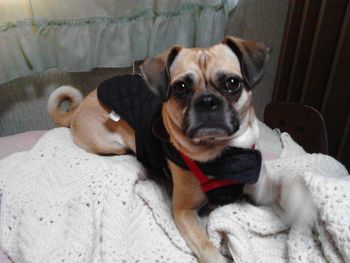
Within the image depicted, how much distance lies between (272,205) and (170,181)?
39 cm

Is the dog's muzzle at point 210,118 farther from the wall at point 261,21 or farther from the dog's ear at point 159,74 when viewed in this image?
the wall at point 261,21

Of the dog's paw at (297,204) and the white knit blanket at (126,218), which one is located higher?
the dog's paw at (297,204)

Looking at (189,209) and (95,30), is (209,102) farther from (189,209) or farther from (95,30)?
(95,30)

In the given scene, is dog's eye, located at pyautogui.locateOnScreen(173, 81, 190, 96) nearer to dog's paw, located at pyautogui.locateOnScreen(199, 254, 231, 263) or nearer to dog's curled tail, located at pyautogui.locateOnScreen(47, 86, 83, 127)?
dog's paw, located at pyautogui.locateOnScreen(199, 254, 231, 263)

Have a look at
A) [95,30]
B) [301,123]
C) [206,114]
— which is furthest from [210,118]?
[95,30]

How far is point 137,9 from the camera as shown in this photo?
5.24 ft

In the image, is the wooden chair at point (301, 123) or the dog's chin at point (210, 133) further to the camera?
the wooden chair at point (301, 123)

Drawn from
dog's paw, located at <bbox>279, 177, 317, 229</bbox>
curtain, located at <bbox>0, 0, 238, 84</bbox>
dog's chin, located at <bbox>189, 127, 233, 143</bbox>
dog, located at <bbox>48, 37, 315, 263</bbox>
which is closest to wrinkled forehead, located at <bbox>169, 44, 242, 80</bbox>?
dog, located at <bbox>48, 37, 315, 263</bbox>

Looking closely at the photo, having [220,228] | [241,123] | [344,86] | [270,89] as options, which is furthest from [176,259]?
[270,89]

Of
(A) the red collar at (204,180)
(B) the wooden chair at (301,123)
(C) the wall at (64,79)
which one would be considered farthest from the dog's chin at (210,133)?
(C) the wall at (64,79)

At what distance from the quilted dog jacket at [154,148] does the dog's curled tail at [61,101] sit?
0.24 metres

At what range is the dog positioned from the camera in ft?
3.12

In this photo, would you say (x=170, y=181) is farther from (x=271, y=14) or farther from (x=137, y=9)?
(x=271, y=14)

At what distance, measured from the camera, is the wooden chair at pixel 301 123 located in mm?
1440
